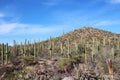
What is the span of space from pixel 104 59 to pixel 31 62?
23.8 feet

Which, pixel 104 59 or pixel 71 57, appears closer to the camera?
pixel 104 59

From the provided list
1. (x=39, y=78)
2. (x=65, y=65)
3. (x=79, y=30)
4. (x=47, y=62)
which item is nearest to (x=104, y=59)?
(x=65, y=65)

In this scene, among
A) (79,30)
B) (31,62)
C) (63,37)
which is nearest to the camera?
(31,62)

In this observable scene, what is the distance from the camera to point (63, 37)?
67.9 m

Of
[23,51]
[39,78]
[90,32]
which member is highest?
[90,32]

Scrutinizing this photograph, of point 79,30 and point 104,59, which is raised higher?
point 79,30

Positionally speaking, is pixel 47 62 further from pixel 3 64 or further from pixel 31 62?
pixel 3 64

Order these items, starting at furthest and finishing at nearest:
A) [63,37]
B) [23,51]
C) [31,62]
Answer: [63,37]
[23,51]
[31,62]

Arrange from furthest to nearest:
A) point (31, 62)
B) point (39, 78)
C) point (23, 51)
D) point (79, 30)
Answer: point (79, 30)
point (23, 51)
point (31, 62)
point (39, 78)

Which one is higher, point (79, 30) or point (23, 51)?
point (79, 30)

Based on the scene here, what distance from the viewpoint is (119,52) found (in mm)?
34000

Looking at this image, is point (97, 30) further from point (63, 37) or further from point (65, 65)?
point (65, 65)

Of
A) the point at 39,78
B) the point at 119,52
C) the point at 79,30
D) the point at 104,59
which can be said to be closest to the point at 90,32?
the point at 79,30

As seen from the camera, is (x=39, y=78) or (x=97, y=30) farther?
(x=97, y=30)
